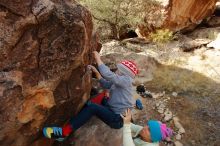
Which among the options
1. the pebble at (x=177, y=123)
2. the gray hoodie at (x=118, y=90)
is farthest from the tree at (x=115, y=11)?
the gray hoodie at (x=118, y=90)

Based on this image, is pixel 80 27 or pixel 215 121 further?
pixel 215 121

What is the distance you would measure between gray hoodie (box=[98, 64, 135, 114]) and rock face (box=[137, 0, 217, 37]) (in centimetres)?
809

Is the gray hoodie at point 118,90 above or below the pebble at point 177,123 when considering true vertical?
above

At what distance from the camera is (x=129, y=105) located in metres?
5.86

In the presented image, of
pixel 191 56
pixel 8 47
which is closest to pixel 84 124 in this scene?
pixel 8 47

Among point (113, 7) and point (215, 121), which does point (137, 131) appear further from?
point (113, 7)

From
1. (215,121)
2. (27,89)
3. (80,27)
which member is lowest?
(215,121)

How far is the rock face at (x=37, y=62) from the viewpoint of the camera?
188 inches

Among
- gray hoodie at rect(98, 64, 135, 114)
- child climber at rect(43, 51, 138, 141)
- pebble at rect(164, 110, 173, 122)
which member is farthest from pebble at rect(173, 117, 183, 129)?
gray hoodie at rect(98, 64, 135, 114)

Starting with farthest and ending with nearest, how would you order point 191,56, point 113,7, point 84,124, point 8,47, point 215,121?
point 113,7 < point 191,56 < point 215,121 < point 84,124 < point 8,47

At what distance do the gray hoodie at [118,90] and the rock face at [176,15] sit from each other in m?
8.09

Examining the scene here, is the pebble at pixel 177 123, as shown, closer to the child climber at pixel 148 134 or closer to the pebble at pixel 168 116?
the pebble at pixel 168 116

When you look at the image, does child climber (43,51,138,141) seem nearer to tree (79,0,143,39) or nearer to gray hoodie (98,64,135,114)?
gray hoodie (98,64,135,114)

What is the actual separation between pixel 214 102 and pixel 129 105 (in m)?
3.55
